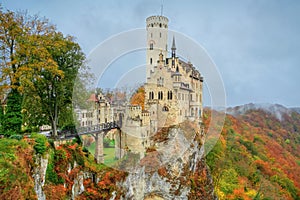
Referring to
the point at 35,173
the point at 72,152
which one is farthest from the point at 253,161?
the point at 35,173

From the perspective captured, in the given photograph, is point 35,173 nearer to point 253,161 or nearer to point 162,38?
point 162,38

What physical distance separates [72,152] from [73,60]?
7.28 m

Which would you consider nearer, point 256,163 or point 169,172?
point 169,172

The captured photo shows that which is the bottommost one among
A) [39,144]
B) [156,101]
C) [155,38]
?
[39,144]

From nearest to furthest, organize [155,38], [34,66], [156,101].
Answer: [34,66] → [156,101] → [155,38]

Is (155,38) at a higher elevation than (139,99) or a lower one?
higher

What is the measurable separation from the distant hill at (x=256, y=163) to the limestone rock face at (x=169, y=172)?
26.7 feet

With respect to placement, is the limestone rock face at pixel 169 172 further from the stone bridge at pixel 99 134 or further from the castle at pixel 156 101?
the stone bridge at pixel 99 134

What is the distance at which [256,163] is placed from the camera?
1977 inches

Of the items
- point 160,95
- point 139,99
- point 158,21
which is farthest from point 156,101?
point 158,21

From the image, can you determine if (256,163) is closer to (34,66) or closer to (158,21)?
(158,21)

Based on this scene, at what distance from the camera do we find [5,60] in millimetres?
17672

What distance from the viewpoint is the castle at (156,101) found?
25.1 metres

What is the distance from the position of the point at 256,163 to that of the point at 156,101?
3243cm
